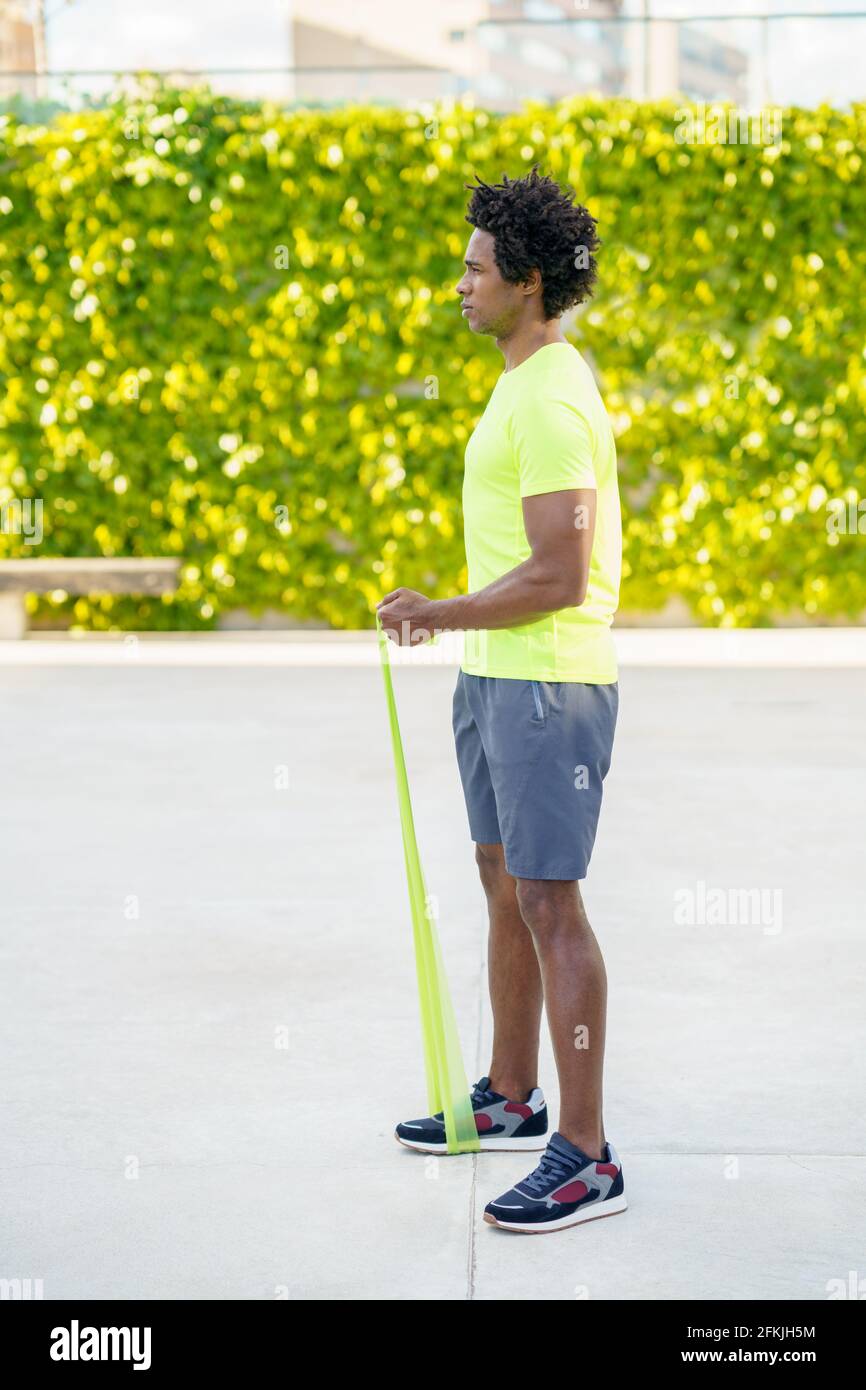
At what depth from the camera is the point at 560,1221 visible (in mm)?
2967

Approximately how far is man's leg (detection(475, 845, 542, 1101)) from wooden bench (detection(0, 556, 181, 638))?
777cm

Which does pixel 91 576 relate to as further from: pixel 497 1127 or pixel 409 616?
pixel 409 616

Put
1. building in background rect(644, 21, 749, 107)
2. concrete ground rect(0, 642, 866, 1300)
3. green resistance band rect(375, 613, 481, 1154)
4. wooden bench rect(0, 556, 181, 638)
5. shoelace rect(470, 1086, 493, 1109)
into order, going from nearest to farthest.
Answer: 1. concrete ground rect(0, 642, 866, 1300)
2. green resistance band rect(375, 613, 481, 1154)
3. shoelace rect(470, 1086, 493, 1109)
4. wooden bench rect(0, 556, 181, 638)
5. building in background rect(644, 21, 749, 107)

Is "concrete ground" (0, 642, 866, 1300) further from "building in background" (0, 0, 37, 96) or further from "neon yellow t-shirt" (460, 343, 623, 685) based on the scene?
"building in background" (0, 0, 37, 96)

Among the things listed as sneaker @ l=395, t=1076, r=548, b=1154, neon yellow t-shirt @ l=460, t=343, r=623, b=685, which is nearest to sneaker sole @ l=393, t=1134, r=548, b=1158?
sneaker @ l=395, t=1076, r=548, b=1154

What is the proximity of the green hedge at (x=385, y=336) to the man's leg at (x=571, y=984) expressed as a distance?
8.14m

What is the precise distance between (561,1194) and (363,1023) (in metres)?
1.17

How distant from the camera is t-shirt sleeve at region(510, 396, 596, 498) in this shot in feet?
9.53

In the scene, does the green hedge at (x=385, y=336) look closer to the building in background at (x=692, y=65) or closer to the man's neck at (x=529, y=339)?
the building in background at (x=692, y=65)

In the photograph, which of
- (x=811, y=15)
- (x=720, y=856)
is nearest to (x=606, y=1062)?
(x=720, y=856)

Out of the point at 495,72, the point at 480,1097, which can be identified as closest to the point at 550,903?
the point at 480,1097

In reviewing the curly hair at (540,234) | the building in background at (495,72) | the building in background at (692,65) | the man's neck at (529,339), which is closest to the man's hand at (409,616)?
the man's neck at (529,339)

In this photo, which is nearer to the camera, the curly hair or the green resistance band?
the curly hair
